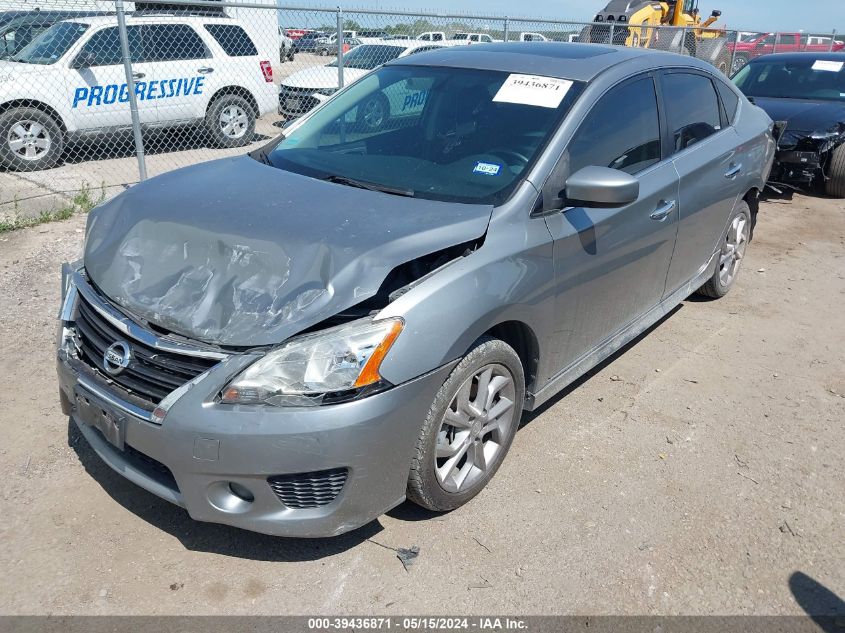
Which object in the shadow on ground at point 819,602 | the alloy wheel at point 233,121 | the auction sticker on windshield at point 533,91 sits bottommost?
the shadow on ground at point 819,602

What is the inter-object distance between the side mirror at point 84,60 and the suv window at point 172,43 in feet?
2.34

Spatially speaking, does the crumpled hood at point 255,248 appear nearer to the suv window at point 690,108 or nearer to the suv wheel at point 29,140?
the suv window at point 690,108

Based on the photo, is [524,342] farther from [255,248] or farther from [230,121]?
[230,121]

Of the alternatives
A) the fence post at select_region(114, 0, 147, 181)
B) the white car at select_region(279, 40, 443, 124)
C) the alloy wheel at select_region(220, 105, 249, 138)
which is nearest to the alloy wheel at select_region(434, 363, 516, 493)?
the fence post at select_region(114, 0, 147, 181)

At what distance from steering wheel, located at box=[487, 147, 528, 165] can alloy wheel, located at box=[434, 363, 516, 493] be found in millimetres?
955

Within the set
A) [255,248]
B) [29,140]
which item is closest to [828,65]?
[255,248]

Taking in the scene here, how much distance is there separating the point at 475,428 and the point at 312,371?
847mm

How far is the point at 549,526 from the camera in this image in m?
3.03

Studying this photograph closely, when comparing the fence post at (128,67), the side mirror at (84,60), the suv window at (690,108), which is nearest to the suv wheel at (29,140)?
the side mirror at (84,60)

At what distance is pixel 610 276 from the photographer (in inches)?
142

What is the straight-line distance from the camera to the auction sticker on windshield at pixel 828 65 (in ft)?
31.0

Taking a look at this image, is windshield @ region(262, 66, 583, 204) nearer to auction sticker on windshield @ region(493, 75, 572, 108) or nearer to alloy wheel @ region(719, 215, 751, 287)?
auction sticker on windshield @ region(493, 75, 572, 108)

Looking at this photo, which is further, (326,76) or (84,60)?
(326,76)

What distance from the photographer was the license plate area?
2605 mm
